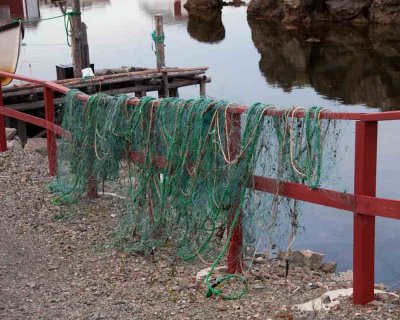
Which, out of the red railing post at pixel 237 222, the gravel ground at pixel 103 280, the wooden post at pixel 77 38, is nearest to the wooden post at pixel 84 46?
the wooden post at pixel 77 38

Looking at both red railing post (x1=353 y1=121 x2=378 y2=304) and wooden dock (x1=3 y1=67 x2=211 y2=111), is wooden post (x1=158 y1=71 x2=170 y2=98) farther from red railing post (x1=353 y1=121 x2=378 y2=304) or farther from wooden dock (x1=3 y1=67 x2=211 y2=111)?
red railing post (x1=353 y1=121 x2=378 y2=304)

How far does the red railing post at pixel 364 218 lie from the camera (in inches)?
190

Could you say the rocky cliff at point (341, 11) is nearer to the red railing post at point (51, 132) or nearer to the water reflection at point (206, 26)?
the water reflection at point (206, 26)

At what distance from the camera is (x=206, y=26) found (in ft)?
178

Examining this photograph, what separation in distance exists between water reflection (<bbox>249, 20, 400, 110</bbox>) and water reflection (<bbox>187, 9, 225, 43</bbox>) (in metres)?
2.60

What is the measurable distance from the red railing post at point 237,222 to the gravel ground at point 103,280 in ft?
0.74

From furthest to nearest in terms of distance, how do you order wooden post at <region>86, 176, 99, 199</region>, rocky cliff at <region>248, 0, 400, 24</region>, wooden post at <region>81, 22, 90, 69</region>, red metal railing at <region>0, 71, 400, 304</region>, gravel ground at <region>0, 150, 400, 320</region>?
rocky cliff at <region>248, 0, 400, 24</region>, wooden post at <region>81, 22, 90, 69</region>, wooden post at <region>86, 176, 99, 199</region>, gravel ground at <region>0, 150, 400, 320</region>, red metal railing at <region>0, 71, 400, 304</region>

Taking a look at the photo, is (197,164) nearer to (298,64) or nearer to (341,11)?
(298,64)

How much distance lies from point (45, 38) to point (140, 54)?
494 inches

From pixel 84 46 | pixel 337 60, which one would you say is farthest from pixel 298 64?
pixel 84 46

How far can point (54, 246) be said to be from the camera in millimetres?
6770

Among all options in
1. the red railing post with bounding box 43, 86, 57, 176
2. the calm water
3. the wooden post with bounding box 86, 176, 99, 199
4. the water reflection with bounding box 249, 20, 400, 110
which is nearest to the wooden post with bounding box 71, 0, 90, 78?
the calm water

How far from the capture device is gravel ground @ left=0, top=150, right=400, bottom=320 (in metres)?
5.22

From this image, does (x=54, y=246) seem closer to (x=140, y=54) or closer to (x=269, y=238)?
(x=269, y=238)
